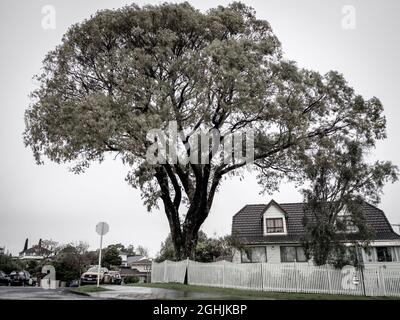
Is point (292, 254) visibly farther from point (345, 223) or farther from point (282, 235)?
point (345, 223)

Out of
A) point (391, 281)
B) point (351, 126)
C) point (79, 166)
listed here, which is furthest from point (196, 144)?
point (391, 281)

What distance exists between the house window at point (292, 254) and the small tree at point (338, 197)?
45.9ft

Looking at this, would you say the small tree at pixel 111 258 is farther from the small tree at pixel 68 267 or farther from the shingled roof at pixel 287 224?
the shingled roof at pixel 287 224

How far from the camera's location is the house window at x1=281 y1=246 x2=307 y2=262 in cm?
3191

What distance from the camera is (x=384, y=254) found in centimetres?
3078

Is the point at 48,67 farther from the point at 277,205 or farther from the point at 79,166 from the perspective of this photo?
the point at 277,205

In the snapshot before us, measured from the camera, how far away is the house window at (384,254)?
30.6m

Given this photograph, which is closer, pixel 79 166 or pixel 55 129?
pixel 55 129

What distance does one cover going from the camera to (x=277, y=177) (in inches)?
880

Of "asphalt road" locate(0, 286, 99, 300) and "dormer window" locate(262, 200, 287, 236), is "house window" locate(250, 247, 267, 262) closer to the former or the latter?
"dormer window" locate(262, 200, 287, 236)

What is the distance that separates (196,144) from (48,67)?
9.88 m

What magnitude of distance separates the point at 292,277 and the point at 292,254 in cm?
1358

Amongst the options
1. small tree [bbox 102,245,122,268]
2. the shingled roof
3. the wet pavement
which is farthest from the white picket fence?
small tree [bbox 102,245,122,268]

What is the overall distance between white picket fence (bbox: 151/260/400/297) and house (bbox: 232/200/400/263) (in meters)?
11.4
